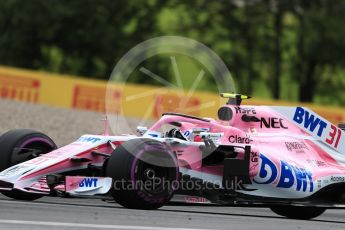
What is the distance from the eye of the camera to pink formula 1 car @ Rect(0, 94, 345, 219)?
11133mm

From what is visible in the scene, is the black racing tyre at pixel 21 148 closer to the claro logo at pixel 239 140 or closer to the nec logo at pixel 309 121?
the claro logo at pixel 239 140

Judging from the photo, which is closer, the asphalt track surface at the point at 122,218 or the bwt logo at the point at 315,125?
the asphalt track surface at the point at 122,218

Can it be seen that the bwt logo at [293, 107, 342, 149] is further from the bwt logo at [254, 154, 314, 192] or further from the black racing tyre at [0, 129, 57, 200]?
the black racing tyre at [0, 129, 57, 200]

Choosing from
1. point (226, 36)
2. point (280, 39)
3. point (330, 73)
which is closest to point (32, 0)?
point (226, 36)

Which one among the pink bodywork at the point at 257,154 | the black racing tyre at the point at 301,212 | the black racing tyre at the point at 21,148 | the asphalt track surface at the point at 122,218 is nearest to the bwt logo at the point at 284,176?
the pink bodywork at the point at 257,154

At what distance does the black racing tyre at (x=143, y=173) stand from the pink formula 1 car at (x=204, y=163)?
0.04 feet

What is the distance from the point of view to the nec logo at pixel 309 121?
43.3 ft

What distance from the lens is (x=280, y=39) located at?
172 ft

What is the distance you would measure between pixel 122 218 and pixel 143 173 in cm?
123

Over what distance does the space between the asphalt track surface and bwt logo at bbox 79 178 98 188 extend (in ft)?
0.93

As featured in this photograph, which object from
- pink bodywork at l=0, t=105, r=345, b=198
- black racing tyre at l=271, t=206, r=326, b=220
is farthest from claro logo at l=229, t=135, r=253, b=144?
black racing tyre at l=271, t=206, r=326, b=220

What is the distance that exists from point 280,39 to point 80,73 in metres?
12.1

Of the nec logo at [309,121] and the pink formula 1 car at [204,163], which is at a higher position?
the nec logo at [309,121]

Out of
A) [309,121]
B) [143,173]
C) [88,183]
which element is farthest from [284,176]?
[88,183]
